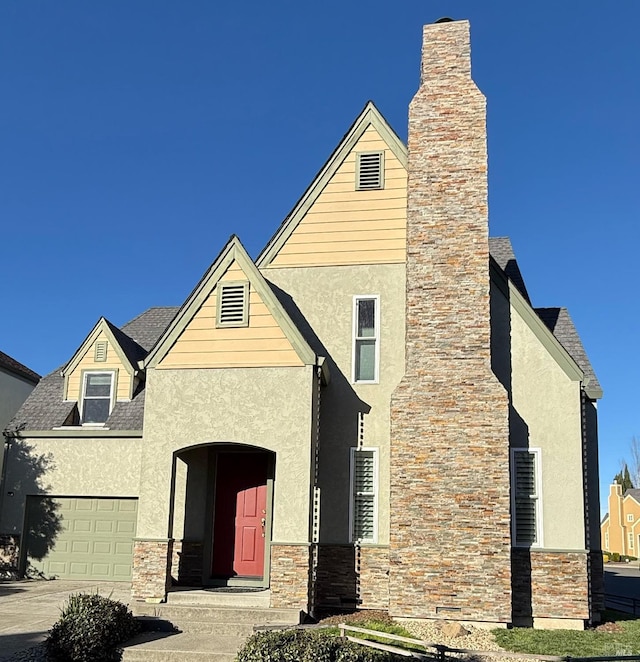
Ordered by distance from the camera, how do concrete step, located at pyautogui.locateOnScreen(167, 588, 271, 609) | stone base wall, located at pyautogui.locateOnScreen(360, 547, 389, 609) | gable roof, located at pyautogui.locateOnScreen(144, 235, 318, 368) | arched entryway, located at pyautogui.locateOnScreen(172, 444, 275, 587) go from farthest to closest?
arched entryway, located at pyautogui.locateOnScreen(172, 444, 275, 587) → stone base wall, located at pyautogui.locateOnScreen(360, 547, 389, 609) → gable roof, located at pyautogui.locateOnScreen(144, 235, 318, 368) → concrete step, located at pyautogui.locateOnScreen(167, 588, 271, 609)

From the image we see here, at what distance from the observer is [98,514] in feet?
60.4

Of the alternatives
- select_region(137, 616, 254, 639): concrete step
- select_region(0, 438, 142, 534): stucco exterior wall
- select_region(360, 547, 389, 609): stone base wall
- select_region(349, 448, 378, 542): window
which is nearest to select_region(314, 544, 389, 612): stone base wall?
select_region(360, 547, 389, 609): stone base wall

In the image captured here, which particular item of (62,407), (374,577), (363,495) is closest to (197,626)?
(374,577)

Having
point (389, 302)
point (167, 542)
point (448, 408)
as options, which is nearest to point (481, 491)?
point (448, 408)

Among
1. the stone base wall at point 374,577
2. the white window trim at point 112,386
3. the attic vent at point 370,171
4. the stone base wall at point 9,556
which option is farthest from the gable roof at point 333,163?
the stone base wall at point 9,556

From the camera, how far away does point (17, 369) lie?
23562 millimetres

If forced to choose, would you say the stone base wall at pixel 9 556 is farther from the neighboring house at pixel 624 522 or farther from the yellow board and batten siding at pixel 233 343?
the neighboring house at pixel 624 522

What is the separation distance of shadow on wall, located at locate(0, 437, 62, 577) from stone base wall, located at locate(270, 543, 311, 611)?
8.59m

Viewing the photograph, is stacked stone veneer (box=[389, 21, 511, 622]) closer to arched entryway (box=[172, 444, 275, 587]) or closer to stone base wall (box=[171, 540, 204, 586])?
arched entryway (box=[172, 444, 275, 587])

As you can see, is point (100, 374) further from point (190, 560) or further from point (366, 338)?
point (366, 338)

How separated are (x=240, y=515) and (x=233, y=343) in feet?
11.7

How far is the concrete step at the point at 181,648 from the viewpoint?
1005 cm

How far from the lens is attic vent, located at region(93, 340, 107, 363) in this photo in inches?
763

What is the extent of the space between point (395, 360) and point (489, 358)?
213 cm
